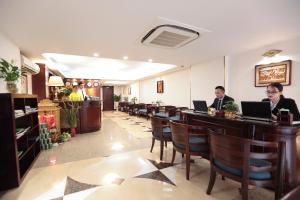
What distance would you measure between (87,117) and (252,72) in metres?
5.31

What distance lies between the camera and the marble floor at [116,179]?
198cm

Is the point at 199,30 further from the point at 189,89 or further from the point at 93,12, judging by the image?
the point at 189,89

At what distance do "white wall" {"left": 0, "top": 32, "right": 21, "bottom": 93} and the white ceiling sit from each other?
13 centimetres

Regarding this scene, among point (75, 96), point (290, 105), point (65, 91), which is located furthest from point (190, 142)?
point (65, 91)

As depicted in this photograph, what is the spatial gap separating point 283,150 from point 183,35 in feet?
7.71

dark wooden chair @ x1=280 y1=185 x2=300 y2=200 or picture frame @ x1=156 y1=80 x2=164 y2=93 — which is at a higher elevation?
picture frame @ x1=156 y1=80 x2=164 y2=93

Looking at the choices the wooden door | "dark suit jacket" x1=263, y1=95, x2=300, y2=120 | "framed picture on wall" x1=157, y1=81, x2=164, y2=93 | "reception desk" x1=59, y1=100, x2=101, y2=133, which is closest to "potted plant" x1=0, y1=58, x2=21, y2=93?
"reception desk" x1=59, y1=100, x2=101, y2=133

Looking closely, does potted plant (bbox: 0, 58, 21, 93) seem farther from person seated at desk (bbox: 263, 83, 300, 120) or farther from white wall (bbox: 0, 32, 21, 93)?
person seated at desk (bbox: 263, 83, 300, 120)

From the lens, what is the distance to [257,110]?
2.22 meters

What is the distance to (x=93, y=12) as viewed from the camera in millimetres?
2148

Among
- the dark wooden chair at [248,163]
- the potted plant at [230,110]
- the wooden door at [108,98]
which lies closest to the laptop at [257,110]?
the potted plant at [230,110]

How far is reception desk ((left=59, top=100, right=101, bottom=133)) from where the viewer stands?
17.3 ft

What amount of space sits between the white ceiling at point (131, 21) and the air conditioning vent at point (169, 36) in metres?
0.17

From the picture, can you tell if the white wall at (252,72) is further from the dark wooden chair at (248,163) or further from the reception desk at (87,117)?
the reception desk at (87,117)
